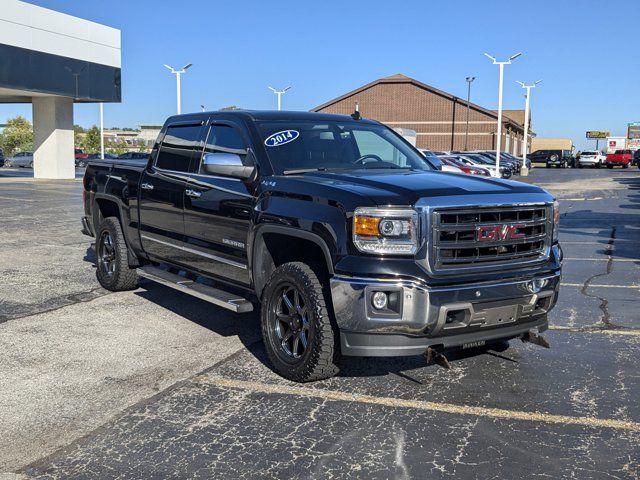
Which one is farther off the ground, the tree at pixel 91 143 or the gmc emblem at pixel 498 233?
the tree at pixel 91 143

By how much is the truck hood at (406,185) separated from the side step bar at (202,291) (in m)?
1.13

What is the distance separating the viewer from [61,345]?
5.82 metres

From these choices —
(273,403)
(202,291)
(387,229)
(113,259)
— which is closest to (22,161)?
(113,259)

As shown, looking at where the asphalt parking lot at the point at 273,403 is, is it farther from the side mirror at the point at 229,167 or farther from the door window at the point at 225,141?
the door window at the point at 225,141

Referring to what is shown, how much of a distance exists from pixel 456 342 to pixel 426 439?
0.72m

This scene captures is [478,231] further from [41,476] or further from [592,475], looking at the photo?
[41,476]

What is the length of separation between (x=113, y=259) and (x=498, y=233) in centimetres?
497

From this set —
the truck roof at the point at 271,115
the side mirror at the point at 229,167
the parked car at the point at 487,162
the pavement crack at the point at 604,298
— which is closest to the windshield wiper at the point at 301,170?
the side mirror at the point at 229,167

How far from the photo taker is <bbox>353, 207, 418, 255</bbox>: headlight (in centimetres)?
429

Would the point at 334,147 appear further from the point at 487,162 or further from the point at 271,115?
the point at 487,162

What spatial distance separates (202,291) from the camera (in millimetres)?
5871

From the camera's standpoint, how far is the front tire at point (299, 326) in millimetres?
4590

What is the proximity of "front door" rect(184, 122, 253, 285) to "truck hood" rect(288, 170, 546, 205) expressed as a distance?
0.67 metres

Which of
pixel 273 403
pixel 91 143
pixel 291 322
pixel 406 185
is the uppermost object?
pixel 91 143
